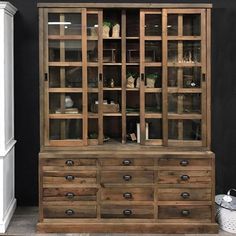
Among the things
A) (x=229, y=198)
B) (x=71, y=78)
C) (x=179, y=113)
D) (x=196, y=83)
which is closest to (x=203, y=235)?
(x=229, y=198)

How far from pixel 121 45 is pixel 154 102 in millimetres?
637

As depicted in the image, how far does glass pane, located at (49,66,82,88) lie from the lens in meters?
3.77

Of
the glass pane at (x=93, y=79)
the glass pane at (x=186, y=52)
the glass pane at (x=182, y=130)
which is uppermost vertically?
the glass pane at (x=186, y=52)

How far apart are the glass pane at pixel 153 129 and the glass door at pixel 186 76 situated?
97 mm

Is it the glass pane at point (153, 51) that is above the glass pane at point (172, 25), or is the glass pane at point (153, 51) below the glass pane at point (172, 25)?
below

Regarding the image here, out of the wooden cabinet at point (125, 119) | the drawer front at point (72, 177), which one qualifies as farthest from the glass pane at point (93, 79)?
the drawer front at point (72, 177)

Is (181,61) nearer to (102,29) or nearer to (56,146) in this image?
(102,29)

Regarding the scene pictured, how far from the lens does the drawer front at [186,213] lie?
144 inches

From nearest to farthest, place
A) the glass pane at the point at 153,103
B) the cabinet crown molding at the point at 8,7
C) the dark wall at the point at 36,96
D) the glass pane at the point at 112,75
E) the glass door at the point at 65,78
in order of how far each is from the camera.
Answer: the cabinet crown molding at the point at 8,7, the glass door at the point at 65,78, the glass pane at the point at 153,103, the glass pane at the point at 112,75, the dark wall at the point at 36,96

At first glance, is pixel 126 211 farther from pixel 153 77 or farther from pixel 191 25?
pixel 191 25

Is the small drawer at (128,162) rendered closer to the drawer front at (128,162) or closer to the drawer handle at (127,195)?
Result: the drawer front at (128,162)

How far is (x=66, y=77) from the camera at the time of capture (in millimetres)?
3785

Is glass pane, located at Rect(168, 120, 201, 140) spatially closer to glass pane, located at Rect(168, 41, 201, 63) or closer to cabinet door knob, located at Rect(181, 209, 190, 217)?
glass pane, located at Rect(168, 41, 201, 63)

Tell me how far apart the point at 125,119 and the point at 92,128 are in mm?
333
